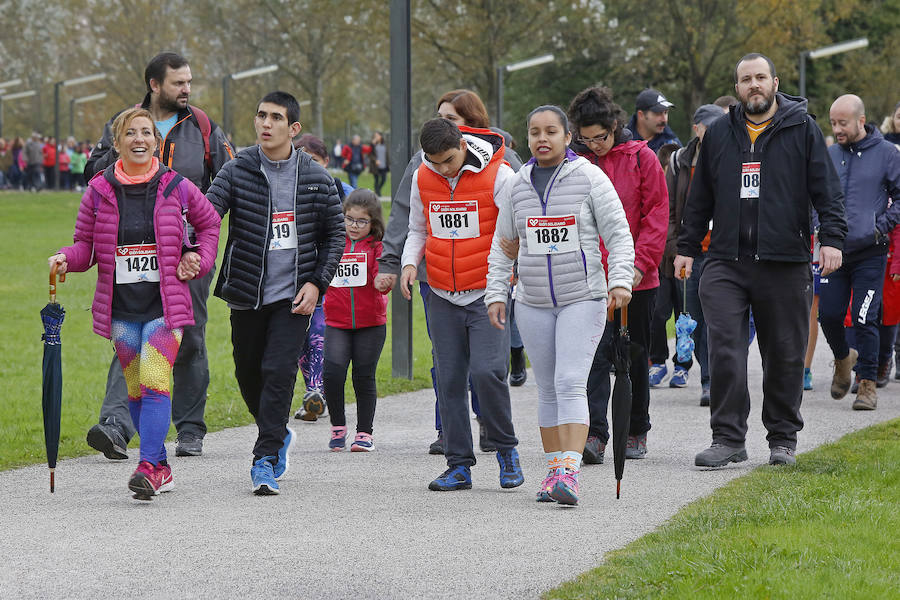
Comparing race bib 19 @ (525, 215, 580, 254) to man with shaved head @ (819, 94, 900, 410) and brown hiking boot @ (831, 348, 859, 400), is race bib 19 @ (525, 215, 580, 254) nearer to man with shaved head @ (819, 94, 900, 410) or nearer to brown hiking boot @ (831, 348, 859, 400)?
man with shaved head @ (819, 94, 900, 410)

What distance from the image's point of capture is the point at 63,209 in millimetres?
39219

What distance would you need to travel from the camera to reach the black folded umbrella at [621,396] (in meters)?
6.63

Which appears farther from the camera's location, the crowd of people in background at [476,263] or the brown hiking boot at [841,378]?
the brown hiking boot at [841,378]

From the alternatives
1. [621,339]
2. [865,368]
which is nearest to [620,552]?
[621,339]

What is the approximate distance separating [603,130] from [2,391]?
6115 mm

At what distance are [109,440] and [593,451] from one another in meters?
2.70

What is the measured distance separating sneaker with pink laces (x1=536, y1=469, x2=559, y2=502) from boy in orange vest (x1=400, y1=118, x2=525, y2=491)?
0.43m

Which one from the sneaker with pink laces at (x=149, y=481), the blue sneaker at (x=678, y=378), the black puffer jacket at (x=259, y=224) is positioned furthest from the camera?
the blue sneaker at (x=678, y=378)

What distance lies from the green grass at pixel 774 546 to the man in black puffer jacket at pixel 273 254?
2100 millimetres

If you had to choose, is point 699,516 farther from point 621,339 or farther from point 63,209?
point 63,209

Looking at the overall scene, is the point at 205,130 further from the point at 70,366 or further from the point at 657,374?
the point at 70,366

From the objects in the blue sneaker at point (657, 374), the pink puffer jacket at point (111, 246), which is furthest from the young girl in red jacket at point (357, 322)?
the blue sneaker at point (657, 374)

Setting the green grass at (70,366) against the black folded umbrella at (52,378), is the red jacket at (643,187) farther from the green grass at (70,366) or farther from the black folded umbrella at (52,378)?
the green grass at (70,366)

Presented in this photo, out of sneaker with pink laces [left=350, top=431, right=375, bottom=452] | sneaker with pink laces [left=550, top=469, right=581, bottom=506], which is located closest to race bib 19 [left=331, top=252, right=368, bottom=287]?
sneaker with pink laces [left=350, top=431, right=375, bottom=452]
